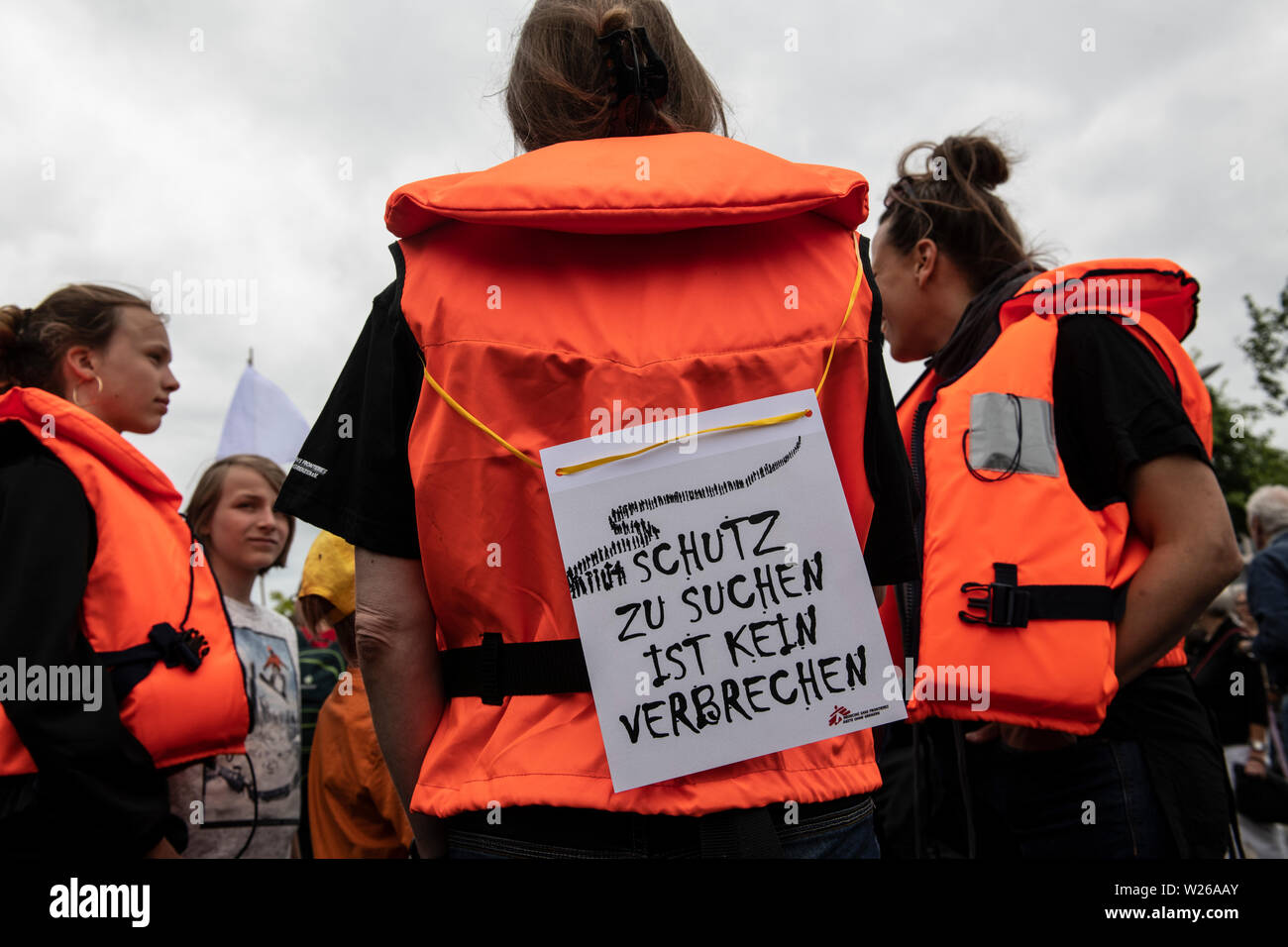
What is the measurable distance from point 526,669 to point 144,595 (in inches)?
60.9

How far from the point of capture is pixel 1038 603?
6.52 ft

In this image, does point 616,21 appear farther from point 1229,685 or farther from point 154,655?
point 1229,685

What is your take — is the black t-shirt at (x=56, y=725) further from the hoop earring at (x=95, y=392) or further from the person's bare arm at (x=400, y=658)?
the person's bare arm at (x=400, y=658)

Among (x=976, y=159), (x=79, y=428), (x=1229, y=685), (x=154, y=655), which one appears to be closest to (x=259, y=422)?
(x=79, y=428)

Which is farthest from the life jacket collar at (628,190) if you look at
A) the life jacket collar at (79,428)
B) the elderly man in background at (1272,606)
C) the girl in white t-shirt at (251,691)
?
the elderly man in background at (1272,606)

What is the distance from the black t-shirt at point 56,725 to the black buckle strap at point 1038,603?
6.80ft

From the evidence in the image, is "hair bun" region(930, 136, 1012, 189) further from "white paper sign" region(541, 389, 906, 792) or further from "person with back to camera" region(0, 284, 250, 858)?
"person with back to camera" region(0, 284, 250, 858)

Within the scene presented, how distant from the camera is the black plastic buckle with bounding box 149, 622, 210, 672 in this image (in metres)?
2.34

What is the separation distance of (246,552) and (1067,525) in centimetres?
332

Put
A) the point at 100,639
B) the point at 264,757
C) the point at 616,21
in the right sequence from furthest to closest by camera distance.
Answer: the point at 264,757 < the point at 100,639 < the point at 616,21

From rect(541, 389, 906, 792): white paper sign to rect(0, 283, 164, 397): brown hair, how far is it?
233cm

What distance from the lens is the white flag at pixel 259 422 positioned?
7.93m
